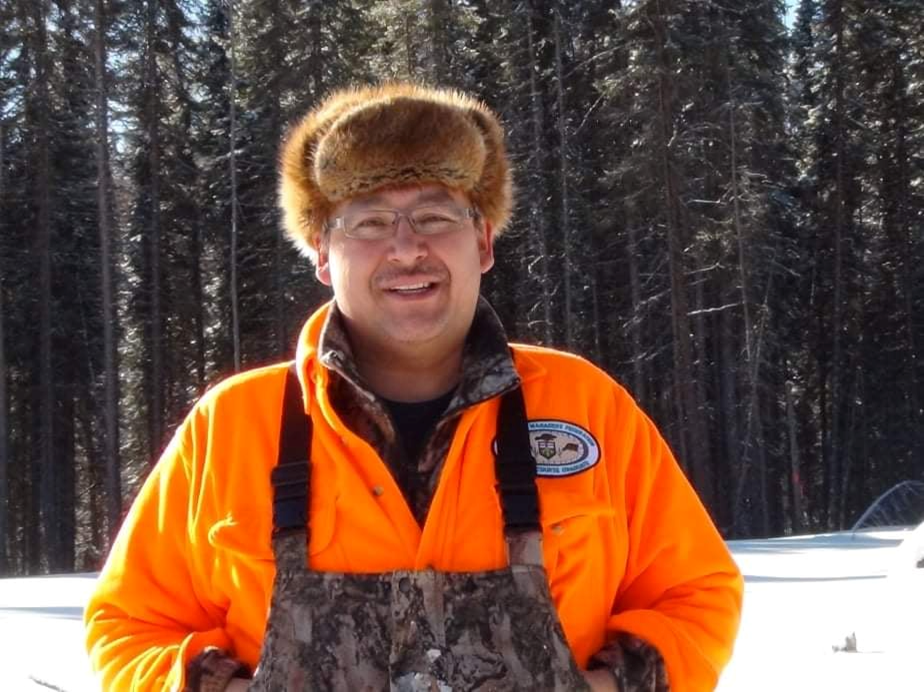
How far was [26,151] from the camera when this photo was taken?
2759 cm

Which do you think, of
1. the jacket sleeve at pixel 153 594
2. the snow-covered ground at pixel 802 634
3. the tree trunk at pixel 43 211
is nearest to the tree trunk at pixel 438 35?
the tree trunk at pixel 43 211

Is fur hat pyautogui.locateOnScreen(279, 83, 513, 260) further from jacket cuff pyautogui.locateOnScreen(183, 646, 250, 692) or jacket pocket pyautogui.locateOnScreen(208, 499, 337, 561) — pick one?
jacket cuff pyautogui.locateOnScreen(183, 646, 250, 692)

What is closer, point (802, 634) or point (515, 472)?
point (515, 472)

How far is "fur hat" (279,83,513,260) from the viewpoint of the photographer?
2.39 meters

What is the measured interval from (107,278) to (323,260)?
79.7 ft

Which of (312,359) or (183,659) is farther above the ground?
(312,359)

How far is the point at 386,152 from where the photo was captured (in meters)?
2.39

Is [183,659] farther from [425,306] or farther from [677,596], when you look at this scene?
[677,596]

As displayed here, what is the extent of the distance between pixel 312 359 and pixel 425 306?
9.4 inches

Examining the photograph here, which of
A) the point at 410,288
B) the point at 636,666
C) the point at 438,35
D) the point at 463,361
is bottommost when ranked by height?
the point at 636,666

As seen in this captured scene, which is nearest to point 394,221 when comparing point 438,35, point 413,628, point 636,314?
point 413,628

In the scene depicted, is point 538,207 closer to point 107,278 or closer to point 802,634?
point 107,278

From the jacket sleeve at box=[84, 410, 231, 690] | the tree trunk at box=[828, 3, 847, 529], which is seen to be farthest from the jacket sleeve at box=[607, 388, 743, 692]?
the tree trunk at box=[828, 3, 847, 529]

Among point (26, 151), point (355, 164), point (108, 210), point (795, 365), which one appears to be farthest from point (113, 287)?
point (355, 164)
